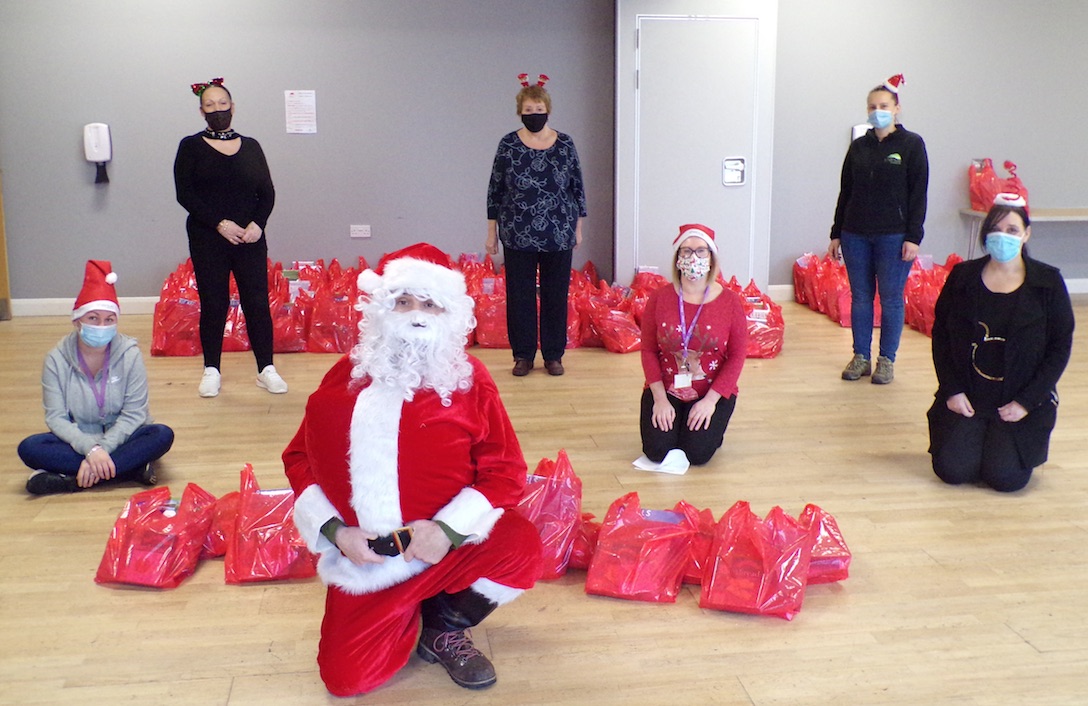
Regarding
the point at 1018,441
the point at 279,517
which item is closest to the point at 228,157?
the point at 279,517

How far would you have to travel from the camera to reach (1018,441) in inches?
139

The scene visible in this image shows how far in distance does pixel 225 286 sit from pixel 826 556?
3.09 meters

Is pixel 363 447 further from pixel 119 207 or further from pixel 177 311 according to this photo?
pixel 119 207

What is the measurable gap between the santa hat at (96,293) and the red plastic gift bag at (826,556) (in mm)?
2314

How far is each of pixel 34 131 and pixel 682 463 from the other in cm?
495

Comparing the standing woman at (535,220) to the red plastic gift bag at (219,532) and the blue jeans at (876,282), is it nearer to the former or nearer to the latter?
the blue jeans at (876,282)

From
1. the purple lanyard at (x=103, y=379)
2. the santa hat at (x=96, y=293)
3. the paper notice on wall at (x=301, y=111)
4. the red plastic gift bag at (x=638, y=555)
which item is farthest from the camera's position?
the paper notice on wall at (x=301, y=111)

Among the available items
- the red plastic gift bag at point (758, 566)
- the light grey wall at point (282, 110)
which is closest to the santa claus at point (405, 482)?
the red plastic gift bag at point (758, 566)

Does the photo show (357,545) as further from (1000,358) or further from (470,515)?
(1000,358)

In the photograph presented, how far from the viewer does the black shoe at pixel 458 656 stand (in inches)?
94.5

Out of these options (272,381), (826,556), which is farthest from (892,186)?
(272,381)

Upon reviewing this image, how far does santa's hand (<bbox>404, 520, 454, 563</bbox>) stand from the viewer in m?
2.29

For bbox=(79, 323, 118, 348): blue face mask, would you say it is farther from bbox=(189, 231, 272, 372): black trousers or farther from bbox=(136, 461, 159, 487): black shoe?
bbox=(189, 231, 272, 372): black trousers

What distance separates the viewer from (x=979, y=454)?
3.62m
